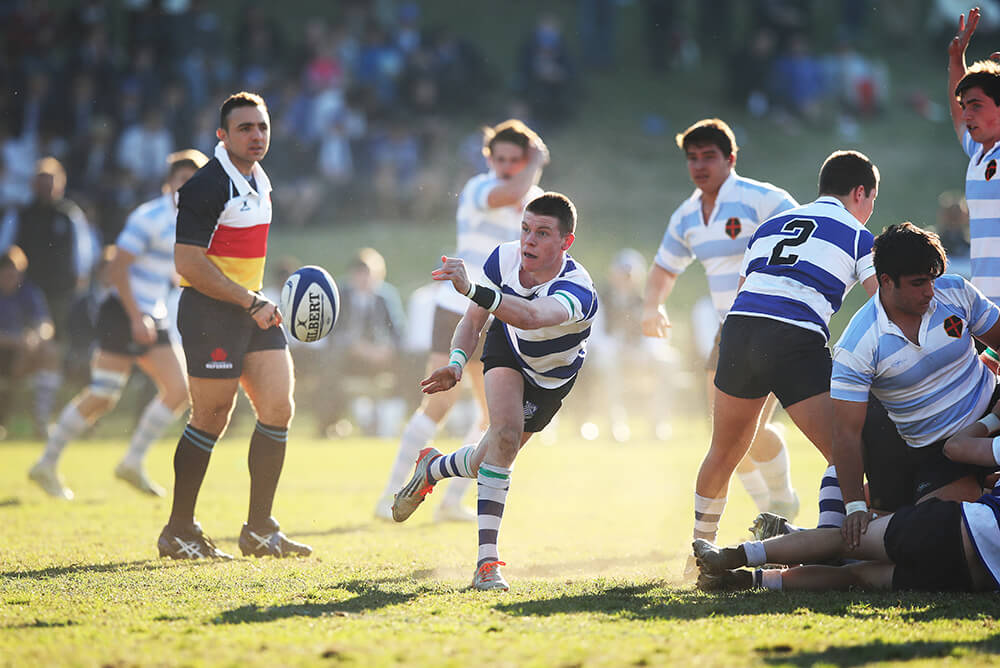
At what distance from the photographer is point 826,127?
83.4ft

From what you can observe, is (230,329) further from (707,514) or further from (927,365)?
(927,365)

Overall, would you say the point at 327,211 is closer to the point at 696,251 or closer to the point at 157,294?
the point at 157,294

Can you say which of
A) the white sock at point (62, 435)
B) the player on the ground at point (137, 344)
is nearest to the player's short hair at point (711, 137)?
the player on the ground at point (137, 344)

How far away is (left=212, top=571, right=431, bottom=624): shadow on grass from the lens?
15.3ft

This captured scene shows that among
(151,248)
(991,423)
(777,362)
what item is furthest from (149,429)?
(991,423)

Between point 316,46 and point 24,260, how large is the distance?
9.23m

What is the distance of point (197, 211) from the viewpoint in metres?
6.25

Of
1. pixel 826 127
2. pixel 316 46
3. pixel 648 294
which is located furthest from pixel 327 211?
pixel 648 294

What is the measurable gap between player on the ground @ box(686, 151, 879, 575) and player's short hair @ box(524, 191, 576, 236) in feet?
2.96

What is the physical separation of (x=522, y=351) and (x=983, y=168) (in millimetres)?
2611

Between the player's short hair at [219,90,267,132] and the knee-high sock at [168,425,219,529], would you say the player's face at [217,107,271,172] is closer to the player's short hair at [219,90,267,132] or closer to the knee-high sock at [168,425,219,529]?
the player's short hair at [219,90,267,132]

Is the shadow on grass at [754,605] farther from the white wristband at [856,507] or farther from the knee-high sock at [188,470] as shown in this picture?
the knee-high sock at [188,470]

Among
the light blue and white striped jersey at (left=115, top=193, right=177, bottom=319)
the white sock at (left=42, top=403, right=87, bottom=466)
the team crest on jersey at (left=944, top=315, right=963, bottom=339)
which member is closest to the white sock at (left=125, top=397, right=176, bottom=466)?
the white sock at (left=42, top=403, right=87, bottom=466)

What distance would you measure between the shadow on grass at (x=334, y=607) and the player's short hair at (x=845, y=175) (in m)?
2.79
